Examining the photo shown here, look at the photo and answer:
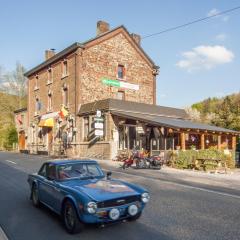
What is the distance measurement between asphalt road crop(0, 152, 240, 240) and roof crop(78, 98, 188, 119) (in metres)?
17.0

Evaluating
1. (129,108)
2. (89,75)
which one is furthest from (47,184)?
(89,75)

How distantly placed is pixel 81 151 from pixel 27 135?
581 inches

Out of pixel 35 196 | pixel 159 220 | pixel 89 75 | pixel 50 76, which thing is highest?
pixel 50 76

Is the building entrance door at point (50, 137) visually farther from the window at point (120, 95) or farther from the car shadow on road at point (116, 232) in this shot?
the car shadow on road at point (116, 232)

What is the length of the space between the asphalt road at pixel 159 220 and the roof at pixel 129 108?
55.8 feet

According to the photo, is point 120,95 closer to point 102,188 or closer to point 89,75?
point 89,75

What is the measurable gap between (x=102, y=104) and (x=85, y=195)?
22.4 metres

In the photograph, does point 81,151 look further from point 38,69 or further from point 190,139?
point 38,69

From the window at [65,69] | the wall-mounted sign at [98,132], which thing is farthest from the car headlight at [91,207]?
the window at [65,69]

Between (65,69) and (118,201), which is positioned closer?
(118,201)

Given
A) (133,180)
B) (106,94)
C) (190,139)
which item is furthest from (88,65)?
(133,180)

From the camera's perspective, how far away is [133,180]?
15.2 metres

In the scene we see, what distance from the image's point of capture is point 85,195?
21.6 ft

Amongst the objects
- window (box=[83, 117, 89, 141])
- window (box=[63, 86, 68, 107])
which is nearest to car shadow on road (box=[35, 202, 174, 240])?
window (box=[83, 117, 89, 141])
